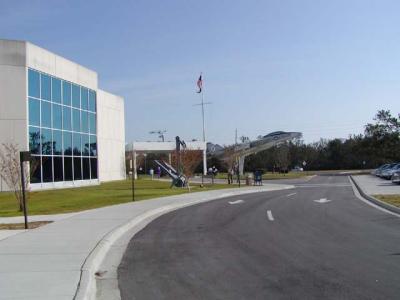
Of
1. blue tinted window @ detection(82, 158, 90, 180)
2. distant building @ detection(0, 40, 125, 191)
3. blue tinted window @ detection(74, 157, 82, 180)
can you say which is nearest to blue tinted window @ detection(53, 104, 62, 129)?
distant building @ detection(0, 40, 125, 191)

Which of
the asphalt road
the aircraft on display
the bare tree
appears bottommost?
the asphalt road

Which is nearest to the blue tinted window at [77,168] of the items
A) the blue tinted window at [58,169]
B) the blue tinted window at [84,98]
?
the blue tinted window at [58,169]

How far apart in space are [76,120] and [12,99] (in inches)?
344

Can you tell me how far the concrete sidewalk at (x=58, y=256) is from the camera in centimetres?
792

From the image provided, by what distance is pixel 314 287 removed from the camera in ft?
26.6

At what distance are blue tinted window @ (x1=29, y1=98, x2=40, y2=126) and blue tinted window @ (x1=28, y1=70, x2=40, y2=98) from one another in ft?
1.58

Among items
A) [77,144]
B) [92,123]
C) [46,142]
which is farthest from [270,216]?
[92,123]

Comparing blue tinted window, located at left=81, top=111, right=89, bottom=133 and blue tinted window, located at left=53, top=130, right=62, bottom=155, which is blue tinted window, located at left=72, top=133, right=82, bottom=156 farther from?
blue tinted window, located at left=53, top=130, right=62, bottom=155

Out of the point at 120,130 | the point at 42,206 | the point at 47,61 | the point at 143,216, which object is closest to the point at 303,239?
the point at 143,216

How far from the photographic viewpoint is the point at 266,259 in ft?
34.4

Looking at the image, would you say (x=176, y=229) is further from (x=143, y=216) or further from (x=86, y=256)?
(x=86, y=256)

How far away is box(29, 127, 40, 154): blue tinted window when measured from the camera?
126ft

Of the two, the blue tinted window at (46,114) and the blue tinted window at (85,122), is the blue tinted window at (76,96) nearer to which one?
the blue tinted window at (85,122)

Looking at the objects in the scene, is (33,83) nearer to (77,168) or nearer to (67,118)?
(67,118)
